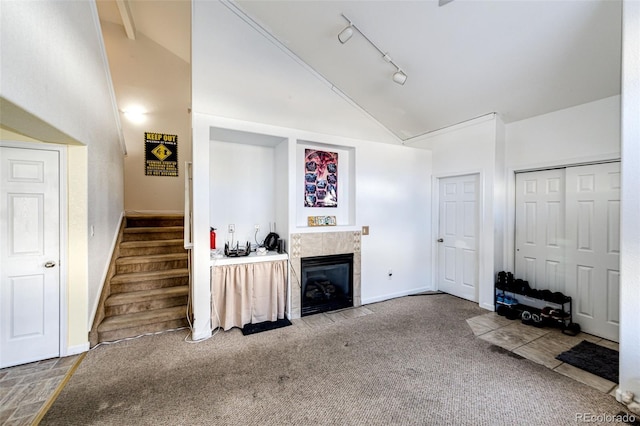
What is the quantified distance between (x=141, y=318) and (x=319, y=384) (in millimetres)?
2319

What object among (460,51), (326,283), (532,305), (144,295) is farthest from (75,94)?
(532,305)

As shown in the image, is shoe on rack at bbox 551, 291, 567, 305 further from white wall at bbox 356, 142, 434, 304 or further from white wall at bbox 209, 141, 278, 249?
white wall at bbox 209, 141, 278, 249

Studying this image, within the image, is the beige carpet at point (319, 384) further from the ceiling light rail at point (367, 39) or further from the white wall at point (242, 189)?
the ceiling light rail at point (367, 39)

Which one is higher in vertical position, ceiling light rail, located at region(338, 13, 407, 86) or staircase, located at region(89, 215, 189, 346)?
ceiling light rail, located at region(338, 13, 407, 86)

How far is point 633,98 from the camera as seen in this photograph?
2025 millimetres

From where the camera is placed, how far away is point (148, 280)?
3561mm

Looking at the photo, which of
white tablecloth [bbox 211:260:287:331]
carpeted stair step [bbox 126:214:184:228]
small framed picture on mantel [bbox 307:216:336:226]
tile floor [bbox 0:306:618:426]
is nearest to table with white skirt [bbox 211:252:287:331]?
white tablecloth [bbox 211:260:287:331]

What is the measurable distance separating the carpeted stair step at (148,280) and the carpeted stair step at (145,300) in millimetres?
69

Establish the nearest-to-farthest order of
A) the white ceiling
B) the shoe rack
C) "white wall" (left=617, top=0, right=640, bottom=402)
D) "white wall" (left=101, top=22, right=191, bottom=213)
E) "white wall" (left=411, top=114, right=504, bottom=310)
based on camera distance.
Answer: "white wall" (left=617, top=0, right=640, bottom=402)
the white ceiling
the shoe rack
"white wall" (left=411, top=114, right=504, bottom=310)
"white wall" (left=101, top=22, right=191, bottom=213)

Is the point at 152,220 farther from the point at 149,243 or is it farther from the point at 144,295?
the point at 144,295

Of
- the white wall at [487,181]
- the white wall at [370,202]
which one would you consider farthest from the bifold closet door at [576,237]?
the white wall at [370,202]

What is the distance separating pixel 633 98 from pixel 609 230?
1808 mm

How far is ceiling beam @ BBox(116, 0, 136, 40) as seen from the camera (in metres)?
4.38

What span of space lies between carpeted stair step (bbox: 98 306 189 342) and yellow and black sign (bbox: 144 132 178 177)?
12.3 feet
